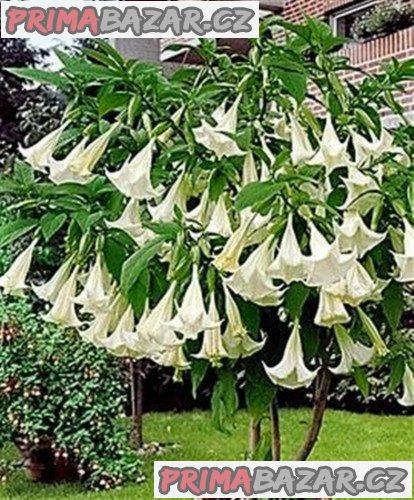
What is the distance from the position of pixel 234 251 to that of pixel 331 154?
160 millimetres

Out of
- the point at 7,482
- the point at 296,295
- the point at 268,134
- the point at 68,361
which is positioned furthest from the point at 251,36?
the point at 7,482

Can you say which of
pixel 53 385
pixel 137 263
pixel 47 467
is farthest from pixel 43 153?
pixel 47 467

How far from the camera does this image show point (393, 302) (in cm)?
128

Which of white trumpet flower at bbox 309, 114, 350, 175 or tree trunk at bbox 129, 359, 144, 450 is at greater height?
white trumpet flower at bbox 309, 114, 350, 175

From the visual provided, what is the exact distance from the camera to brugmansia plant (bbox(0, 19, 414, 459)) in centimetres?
117

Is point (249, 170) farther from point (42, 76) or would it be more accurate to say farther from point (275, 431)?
point (275, 431)

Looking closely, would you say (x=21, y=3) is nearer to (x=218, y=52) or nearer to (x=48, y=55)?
(x=218, y=52)

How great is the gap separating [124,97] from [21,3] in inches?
26.5

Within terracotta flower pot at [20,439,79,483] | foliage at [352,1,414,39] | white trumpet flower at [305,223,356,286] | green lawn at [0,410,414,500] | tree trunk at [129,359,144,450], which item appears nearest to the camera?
white trumpet flower at [305,223,356,286]

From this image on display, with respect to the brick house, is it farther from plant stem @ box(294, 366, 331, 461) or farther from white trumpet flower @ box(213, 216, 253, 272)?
white trumpet flower @ box(213, 216, 253, 272)

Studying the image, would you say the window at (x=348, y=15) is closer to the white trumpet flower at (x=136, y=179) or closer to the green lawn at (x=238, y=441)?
the green lawn at (x=238, y=441)

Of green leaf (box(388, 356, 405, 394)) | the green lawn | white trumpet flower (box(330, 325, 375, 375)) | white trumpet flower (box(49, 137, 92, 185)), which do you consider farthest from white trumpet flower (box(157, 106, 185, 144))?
the green lawn

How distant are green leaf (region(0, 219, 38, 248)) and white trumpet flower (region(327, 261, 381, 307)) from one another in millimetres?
369

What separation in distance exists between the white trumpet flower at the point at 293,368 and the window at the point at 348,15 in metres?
5.59
